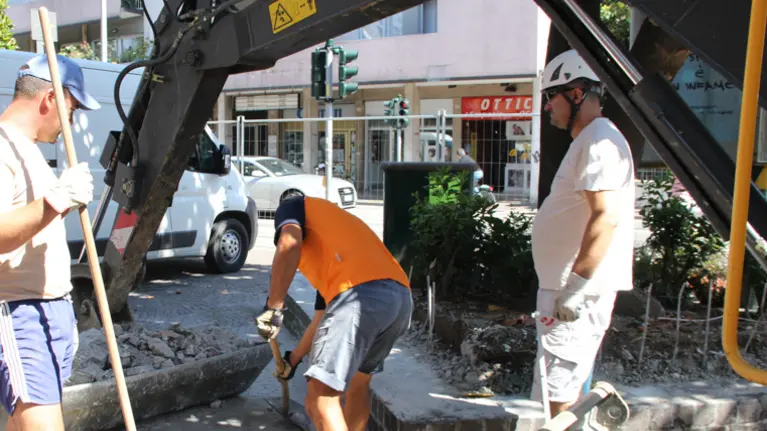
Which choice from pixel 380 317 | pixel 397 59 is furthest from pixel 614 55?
pixel 397 59

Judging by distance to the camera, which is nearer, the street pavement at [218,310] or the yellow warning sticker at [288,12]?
the yellow warning sticker at [288,12]

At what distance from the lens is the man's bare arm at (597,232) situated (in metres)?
2.78

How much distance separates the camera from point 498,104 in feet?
70.8

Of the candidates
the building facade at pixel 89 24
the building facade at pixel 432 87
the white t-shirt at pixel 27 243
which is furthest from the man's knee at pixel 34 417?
the building facade at pixel 89 24

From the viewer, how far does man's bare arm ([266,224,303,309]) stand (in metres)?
3.17

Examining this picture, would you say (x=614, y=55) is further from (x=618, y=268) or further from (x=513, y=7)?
(x=513, y=7)

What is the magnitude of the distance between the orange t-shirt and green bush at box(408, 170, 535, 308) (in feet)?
6.30

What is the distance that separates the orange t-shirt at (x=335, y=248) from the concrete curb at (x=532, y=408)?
767mm

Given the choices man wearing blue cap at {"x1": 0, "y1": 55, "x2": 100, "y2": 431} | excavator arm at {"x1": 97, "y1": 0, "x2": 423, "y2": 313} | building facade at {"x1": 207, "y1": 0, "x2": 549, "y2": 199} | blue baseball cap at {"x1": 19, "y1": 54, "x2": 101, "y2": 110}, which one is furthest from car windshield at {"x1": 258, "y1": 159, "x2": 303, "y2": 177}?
man wearing blue cap at {"x1": 0, "y1": 55, "x2": 100, "y2": 431}

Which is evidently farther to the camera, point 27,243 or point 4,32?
point 4,32

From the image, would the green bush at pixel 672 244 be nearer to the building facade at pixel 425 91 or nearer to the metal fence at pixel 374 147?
the metal fence at pixel 374 147

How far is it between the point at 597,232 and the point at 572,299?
11.9 inches

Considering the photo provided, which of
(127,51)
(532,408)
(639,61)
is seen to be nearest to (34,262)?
(532,408)

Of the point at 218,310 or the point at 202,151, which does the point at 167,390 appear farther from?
the point at 202,151
